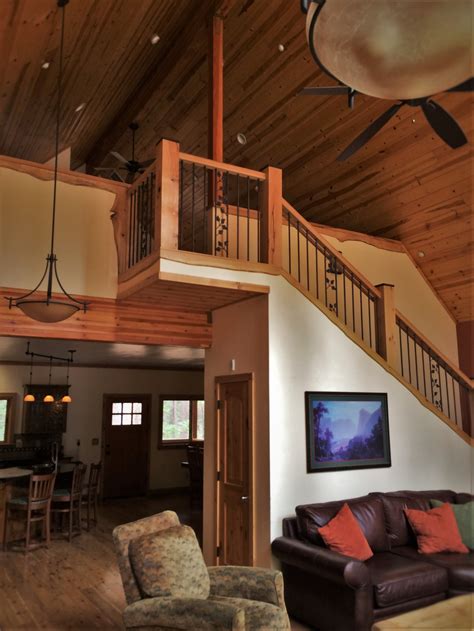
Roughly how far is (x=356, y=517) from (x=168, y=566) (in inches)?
81.1

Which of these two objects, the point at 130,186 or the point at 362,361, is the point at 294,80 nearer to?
the point at 130,186

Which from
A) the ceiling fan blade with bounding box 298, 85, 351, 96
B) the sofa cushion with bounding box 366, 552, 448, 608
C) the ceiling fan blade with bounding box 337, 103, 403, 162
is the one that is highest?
the ceiling fan blade with bounding box 298, 85, 351, 96

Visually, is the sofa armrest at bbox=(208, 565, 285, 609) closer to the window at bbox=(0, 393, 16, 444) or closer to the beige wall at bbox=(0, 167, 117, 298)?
the beige wall at bbox=(0, 167, 117, 298)

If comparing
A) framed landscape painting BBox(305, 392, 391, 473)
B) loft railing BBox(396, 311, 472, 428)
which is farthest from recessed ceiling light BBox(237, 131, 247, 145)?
framed landscape painting BBox(305, 392, 391, 473)

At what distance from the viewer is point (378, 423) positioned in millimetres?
5473

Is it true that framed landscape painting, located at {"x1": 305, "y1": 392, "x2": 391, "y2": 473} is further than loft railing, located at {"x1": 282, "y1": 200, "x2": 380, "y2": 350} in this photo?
No

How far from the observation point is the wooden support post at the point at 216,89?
219 inches

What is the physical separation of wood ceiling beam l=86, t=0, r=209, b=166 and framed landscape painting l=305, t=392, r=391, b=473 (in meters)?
4.62

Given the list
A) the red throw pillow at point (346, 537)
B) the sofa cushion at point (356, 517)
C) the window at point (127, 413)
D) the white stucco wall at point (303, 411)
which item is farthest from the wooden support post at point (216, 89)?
the window at point (127, 413)

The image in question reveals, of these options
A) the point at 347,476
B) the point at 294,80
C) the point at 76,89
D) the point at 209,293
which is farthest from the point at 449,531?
the point at 76,89

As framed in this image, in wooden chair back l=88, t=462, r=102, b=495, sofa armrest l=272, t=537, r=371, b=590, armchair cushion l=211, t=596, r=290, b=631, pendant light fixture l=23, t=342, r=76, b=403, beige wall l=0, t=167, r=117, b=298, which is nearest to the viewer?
armchair cushion l=211, t=596, r=290, b=631

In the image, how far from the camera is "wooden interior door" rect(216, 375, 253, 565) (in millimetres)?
5016

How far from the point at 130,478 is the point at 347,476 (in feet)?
21.3

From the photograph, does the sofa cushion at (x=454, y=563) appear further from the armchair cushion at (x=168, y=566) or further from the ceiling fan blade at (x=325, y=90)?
the ceiling fan blade at (x=325, y=90)
